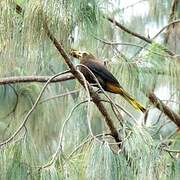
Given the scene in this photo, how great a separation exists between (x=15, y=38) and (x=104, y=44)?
0.55 m

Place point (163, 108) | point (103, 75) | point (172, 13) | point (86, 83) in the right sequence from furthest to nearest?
point (172, 13)
point (163, 108)
point (103, 75)
point (86, 83)

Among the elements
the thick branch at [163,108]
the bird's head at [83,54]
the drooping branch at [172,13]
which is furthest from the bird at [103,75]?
the drooping branch at [172,13]

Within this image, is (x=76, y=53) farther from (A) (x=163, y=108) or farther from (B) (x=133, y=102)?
(A) (x=163, y=108)

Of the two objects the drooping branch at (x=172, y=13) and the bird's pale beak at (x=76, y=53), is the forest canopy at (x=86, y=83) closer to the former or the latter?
the bird's pale beak at (x=76, y=53)

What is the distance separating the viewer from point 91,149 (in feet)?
4.05

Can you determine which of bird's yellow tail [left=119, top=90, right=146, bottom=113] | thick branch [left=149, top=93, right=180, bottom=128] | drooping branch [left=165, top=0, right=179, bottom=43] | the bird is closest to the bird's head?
the bird

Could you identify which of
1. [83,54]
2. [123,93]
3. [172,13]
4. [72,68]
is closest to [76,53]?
[83,54]

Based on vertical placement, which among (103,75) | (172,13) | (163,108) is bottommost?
(163,108)

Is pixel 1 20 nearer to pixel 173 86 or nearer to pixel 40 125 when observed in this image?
pixel 173 86

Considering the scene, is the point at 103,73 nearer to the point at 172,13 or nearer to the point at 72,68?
the point at 72,68

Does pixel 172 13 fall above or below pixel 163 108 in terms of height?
above

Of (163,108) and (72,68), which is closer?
(72,68)

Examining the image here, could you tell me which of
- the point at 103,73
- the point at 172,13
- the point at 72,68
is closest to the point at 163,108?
the point at 172,13

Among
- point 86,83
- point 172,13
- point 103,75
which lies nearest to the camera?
point 86,83
